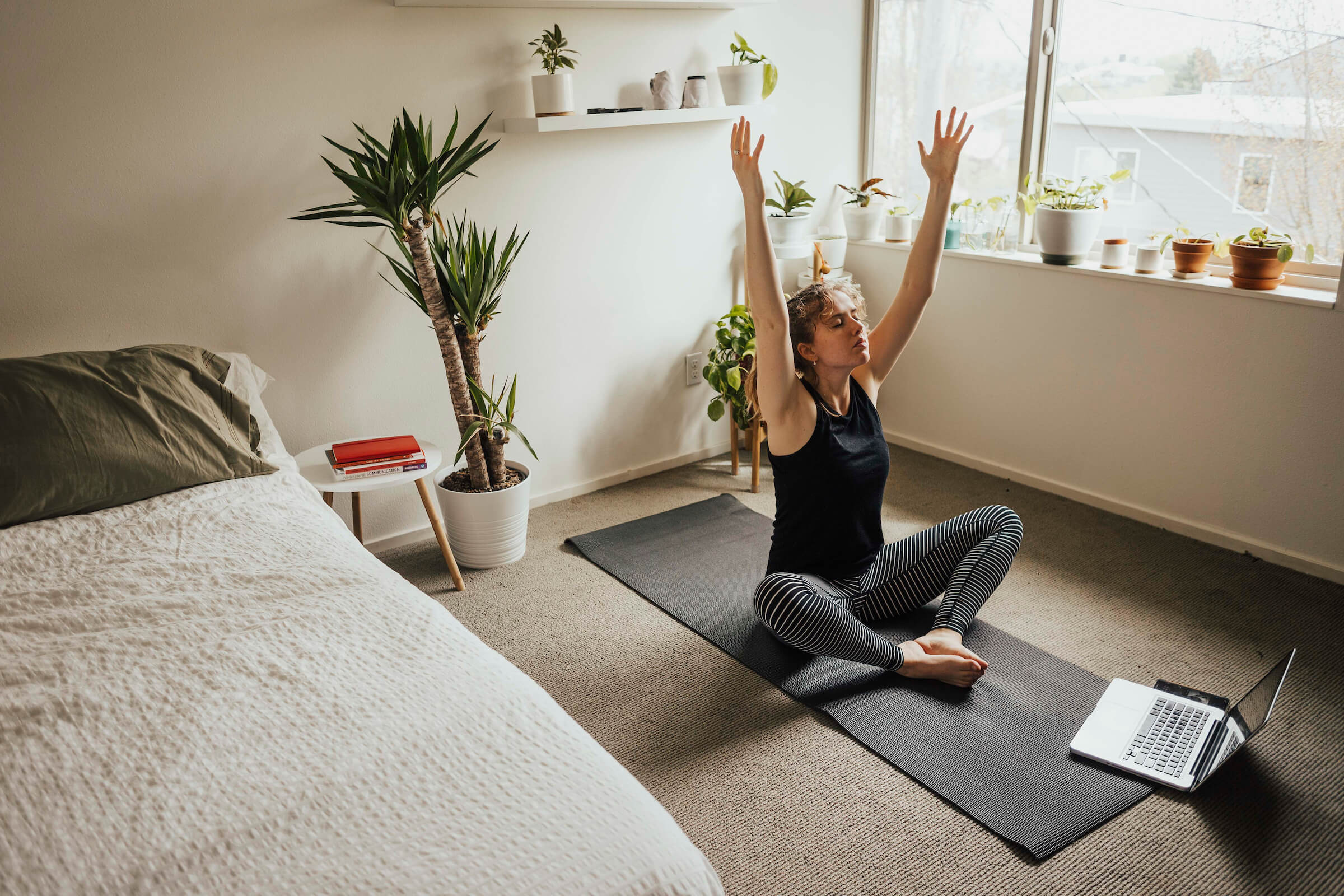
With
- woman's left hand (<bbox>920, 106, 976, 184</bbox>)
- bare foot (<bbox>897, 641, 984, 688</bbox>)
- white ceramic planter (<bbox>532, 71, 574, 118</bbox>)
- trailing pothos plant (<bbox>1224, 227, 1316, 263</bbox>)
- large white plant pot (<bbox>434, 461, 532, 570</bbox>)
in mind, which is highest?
white ceramic planter (<bbox>532, 71, 574, 118</bbox>)

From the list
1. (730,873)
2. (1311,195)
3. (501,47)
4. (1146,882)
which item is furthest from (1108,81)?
(730,873)

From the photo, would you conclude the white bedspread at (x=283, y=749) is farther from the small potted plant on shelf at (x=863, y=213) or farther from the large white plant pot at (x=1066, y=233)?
the small potted plant on shelf at (x=863, y=213)

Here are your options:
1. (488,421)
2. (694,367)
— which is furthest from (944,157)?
(694,367)

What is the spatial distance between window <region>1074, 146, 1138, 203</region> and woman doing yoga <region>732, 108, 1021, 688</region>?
1.18m

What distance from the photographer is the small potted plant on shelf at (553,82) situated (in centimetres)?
276

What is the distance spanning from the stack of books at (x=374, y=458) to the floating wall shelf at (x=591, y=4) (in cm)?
119

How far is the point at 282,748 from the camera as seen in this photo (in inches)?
48.8

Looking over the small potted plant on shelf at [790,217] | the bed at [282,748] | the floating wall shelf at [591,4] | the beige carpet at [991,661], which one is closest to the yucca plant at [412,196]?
the floating wall shelf at [591,4]

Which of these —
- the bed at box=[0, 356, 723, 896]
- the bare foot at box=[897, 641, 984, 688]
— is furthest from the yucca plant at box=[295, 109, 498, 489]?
the bare foot at box=[897, 641, 984, 688]

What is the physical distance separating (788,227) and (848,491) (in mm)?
1446

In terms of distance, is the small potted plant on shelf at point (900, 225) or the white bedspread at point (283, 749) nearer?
the white bedspread at point (283, 749)

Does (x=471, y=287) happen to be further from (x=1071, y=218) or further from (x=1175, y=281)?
(x=1175, y=281)

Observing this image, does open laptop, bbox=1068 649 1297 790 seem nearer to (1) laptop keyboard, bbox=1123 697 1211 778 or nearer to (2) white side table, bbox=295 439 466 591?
(1) laptop keyboard, bbox=1123 697 1211 778

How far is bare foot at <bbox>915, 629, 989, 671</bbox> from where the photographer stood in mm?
2145
